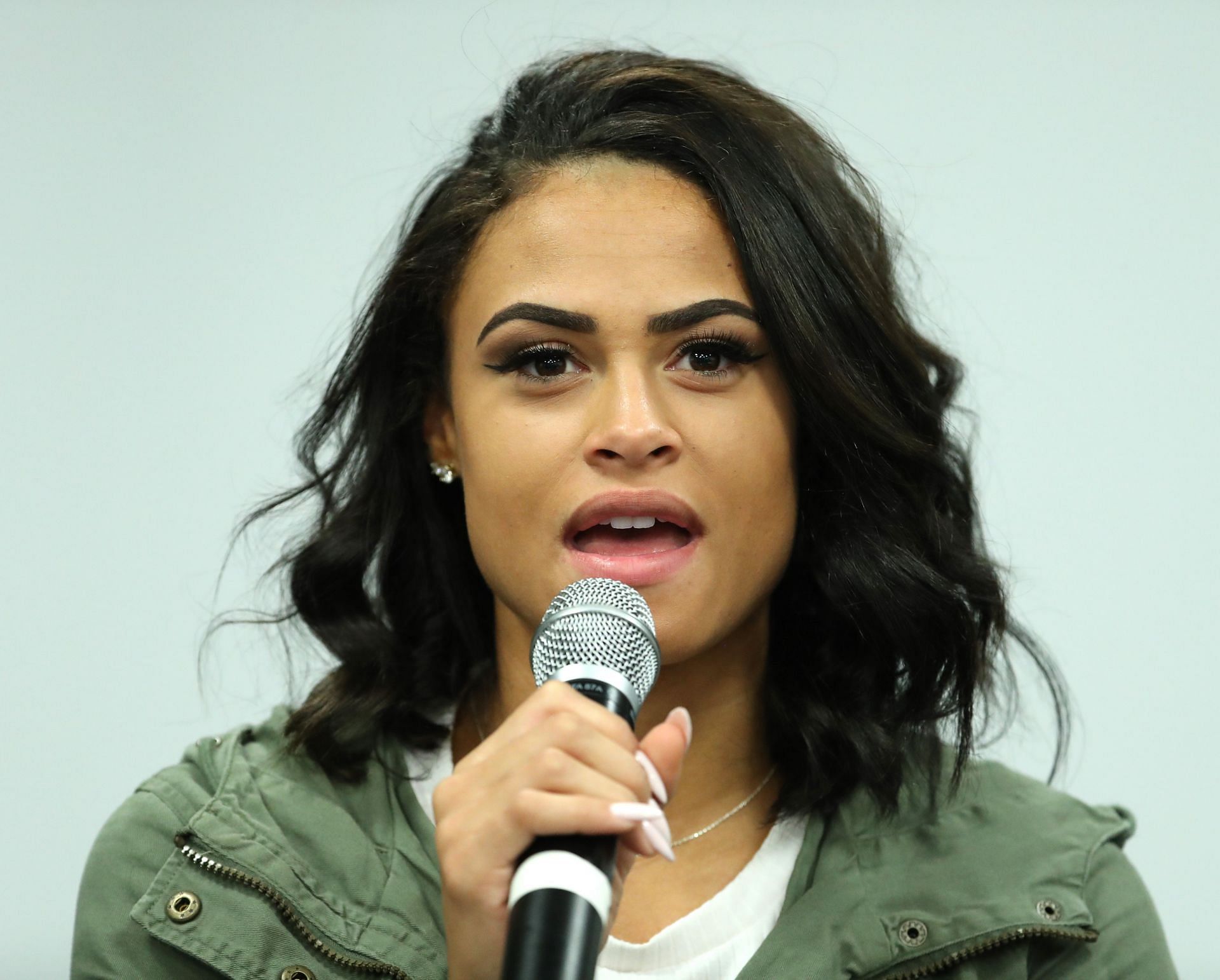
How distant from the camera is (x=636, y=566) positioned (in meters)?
1.88

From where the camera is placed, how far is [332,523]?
2.35 metres

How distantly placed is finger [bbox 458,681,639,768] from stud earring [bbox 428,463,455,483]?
905mm

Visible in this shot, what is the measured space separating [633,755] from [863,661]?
101cm

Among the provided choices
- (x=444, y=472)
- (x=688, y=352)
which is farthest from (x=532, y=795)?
(x=444, y=472)

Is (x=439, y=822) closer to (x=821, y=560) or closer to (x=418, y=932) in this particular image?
(x=418, y=932)

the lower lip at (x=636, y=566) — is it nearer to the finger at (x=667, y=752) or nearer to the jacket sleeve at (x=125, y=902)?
the finger at (x=667, y=752)

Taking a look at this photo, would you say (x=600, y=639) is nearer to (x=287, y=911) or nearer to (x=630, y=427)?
(x=630, y=427)

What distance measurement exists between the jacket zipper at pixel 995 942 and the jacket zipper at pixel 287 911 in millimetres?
620

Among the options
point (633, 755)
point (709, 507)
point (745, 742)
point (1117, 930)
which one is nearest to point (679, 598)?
point (709, 507)

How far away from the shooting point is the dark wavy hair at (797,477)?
2.07 m

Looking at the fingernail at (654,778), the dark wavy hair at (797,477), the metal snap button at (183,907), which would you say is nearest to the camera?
the fingernail at (654,778)

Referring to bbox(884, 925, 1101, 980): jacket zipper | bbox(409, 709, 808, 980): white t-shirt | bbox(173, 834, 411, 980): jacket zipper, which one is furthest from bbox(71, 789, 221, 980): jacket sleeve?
bbox(884, 925, 1101, 980): jacket zipper

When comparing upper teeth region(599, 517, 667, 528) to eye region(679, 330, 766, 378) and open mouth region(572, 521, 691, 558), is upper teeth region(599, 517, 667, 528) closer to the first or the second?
open mouth region(572, 521, 691, 558)

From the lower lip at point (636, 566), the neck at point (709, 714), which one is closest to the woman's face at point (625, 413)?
the lower lip at point (636, 566)
